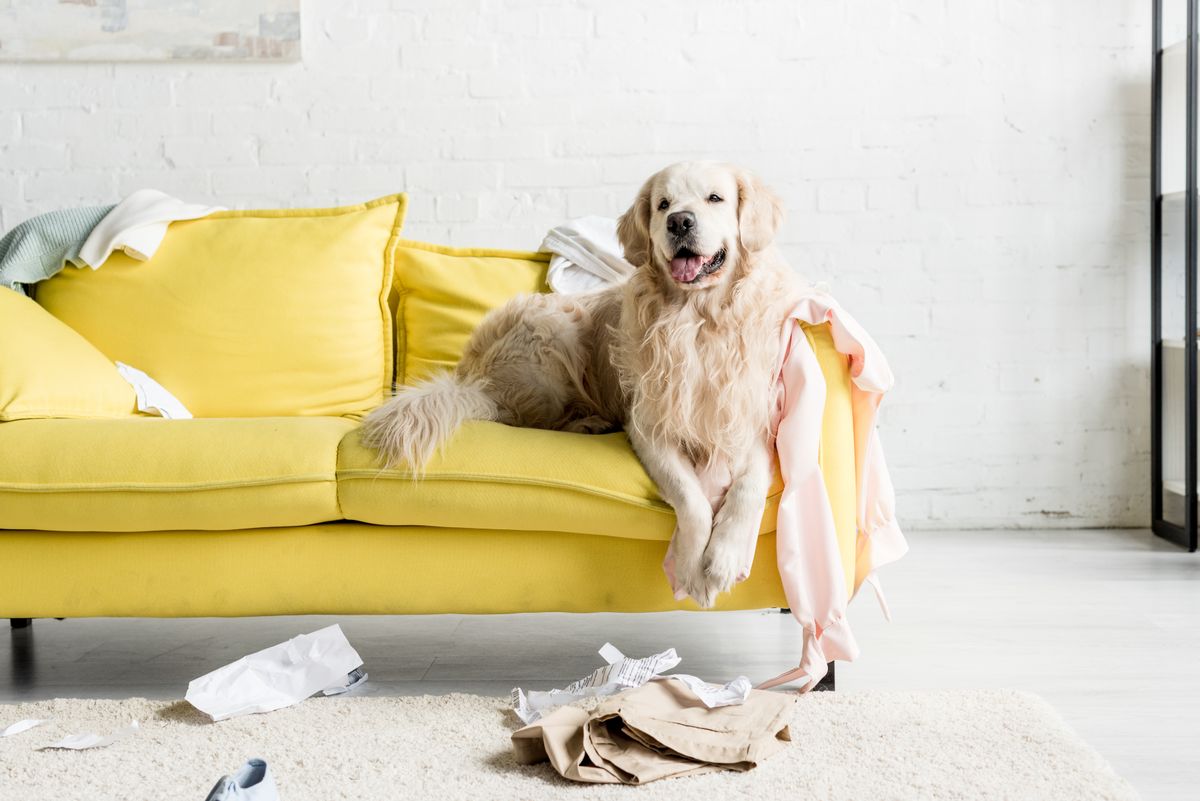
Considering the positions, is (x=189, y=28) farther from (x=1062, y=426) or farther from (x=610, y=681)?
(x=1062, y=426)

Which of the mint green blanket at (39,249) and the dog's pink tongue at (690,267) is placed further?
the mint green blanket at (39,249)

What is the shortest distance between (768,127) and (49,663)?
8.75ft

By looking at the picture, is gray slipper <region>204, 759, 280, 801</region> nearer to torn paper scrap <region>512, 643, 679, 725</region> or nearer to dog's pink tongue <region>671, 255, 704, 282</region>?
torn paper scrap <region>512, 643, 679, 725</region>

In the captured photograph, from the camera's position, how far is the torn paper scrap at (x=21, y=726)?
185cm

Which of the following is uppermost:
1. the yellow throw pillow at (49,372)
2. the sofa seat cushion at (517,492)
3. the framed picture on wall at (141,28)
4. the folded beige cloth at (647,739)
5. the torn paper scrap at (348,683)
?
the framed picture on wall at (141,28)

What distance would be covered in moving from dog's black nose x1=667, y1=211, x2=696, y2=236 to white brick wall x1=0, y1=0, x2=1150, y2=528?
1.59m

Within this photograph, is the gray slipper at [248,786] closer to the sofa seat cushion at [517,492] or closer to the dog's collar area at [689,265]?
the sofa seat cushion at [517,492]

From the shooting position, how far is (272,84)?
353 centimetres

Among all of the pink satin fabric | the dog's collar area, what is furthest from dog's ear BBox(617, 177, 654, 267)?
the pink satin fabric

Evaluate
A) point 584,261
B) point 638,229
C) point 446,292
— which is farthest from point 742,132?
point 638,229

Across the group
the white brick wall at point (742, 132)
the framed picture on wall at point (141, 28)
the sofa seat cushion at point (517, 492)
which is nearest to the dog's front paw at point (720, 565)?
the sofa seat cushion at point (517, 492)

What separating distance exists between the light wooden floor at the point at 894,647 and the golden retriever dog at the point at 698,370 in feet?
1.43

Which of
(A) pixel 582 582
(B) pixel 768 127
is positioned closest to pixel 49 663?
(A) pixel 582 582

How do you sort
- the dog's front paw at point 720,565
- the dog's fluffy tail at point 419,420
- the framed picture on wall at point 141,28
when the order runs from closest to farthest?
the dog's front paw at point 720,565 → the dog's fluffy tail at point 419,420 → the framed picture on wall at point 141,28
